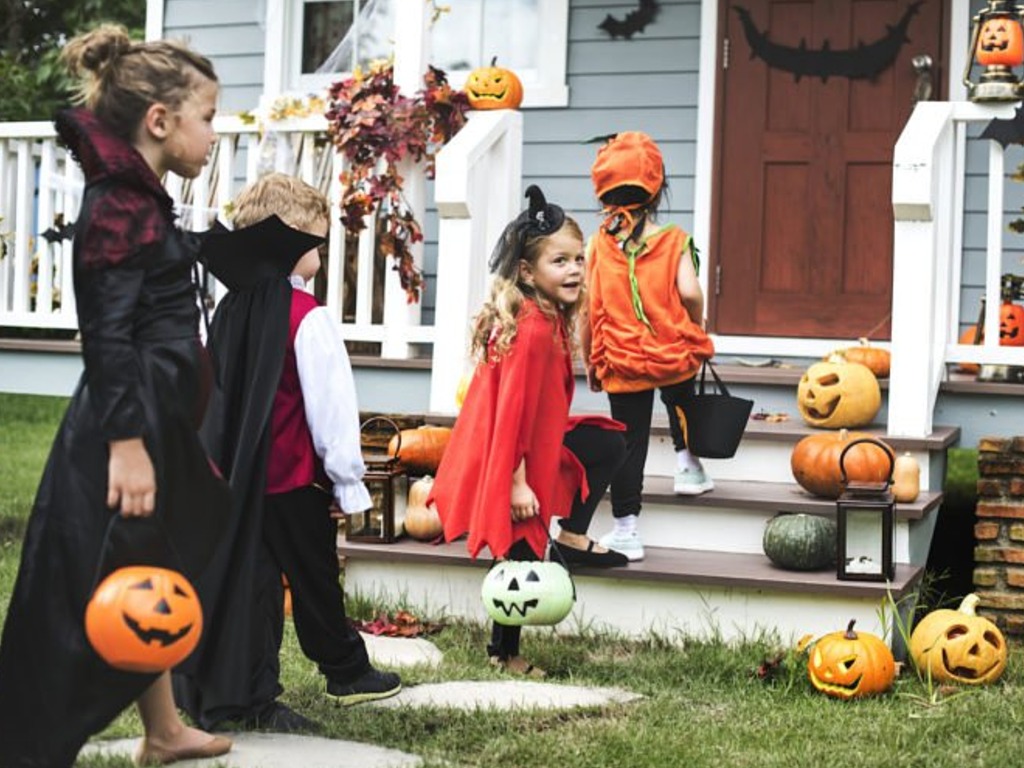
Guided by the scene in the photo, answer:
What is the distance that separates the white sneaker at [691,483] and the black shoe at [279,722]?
2.11m

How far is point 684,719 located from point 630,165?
2.00m

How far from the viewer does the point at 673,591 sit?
18.2 feet

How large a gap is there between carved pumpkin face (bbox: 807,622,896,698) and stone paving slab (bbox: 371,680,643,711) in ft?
1.79

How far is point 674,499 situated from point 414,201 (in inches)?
83.9

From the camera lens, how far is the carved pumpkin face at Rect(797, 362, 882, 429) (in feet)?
21.0

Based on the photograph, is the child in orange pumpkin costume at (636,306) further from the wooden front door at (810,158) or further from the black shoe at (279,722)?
the wooden front door at (810,158)

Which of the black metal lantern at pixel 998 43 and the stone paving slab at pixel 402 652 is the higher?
the black metal lantern at pixel 998 43

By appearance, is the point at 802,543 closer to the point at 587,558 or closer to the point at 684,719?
the point at 587,558

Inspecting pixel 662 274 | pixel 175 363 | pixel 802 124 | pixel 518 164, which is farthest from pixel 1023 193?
pixel 175 363

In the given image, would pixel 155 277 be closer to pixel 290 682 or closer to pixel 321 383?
pixel 321 383

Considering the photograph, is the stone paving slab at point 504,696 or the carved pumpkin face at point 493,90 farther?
the carved pumpkin face at point 493,90

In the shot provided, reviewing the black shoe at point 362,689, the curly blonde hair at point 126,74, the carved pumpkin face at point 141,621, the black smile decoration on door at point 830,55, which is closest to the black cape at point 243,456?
the black shoe at point 362,689

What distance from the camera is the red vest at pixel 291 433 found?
14.2ft

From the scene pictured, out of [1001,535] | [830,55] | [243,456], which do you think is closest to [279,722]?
[243,456]
